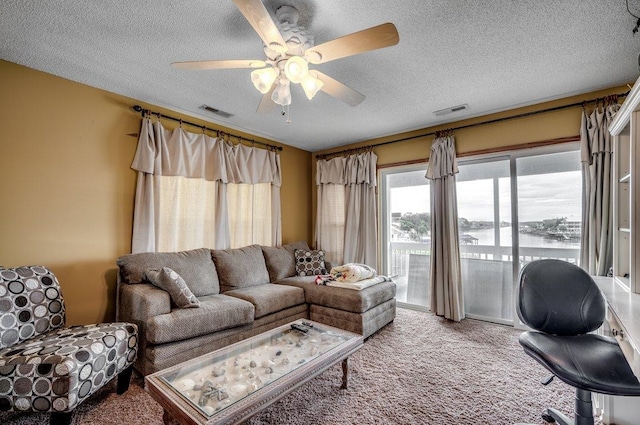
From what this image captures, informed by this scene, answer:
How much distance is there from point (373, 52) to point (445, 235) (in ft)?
7.99

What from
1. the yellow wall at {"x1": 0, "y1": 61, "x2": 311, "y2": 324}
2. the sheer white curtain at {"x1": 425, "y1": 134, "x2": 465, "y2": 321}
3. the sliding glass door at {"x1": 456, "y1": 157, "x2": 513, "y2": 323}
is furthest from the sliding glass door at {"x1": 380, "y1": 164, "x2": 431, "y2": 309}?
the yellow wall at {"x1": 0, "y1": 61, "x2": 311, "y2": 324}

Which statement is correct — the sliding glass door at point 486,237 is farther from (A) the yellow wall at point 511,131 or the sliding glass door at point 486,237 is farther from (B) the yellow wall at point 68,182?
(B) the yellow wall at point 68,182

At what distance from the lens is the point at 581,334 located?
5.85 feet

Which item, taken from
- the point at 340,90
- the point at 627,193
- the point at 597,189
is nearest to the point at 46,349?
the point at 340,90

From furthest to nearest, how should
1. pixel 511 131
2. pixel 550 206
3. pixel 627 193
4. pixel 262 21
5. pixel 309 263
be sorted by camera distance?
pixel 309 263
pixel 511 131
pixel 550 206
pixel 627 193
pixel 262 21

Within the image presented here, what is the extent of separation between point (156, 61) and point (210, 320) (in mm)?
2209

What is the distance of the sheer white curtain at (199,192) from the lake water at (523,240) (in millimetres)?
2790

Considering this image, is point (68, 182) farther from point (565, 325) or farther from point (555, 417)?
point (555, 417)

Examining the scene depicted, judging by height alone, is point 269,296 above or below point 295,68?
below

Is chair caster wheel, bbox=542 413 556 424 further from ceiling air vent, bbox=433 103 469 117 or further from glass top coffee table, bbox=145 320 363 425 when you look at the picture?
ceiling air vent, bbox=433 103 469 117

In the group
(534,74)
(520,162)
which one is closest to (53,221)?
(534,74)

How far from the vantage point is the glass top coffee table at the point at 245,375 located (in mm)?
1349

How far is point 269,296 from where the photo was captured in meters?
3.07

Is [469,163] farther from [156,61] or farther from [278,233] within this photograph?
[156,61]
